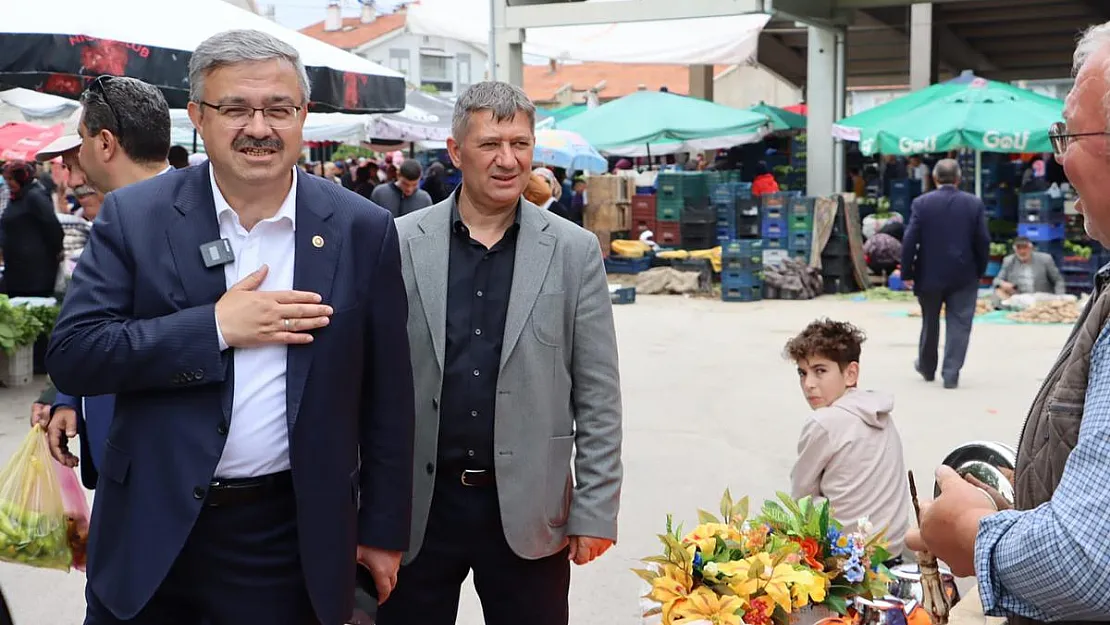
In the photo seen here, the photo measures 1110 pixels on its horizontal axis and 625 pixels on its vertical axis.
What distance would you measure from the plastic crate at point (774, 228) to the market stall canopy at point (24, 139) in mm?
9776

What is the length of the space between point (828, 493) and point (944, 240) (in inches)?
272

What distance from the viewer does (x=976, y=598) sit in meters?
4.09

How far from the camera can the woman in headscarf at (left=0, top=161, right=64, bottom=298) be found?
1128cm

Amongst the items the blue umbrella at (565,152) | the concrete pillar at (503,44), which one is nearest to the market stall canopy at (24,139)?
the blue umbrella at (565,152)

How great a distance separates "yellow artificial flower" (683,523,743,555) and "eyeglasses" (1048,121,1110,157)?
1802 mm

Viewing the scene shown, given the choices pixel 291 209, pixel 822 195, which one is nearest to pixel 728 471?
pixel 291 209

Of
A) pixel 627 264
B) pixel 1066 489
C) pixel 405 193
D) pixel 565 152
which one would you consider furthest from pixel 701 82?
pixel 1066 489

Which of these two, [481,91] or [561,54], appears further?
[561,54]

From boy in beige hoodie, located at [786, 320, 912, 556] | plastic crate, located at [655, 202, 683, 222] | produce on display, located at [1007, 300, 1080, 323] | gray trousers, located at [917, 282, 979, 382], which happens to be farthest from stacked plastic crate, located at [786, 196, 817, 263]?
boy in beige hoodie, located at [786, 320, 912, 556]

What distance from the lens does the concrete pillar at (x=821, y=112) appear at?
2038 centimetres

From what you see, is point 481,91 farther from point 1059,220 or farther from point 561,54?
point 561,54

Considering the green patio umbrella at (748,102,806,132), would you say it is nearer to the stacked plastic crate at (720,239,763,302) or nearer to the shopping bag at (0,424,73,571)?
the stacked plastic crate at (720,239,763,302)

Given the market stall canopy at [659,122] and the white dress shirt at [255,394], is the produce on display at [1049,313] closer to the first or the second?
the market stall canopy at [659,122]

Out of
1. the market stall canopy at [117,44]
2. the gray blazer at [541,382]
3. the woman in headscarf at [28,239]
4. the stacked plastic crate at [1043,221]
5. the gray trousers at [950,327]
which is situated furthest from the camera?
the stacked plastic crate at [1043,221]
